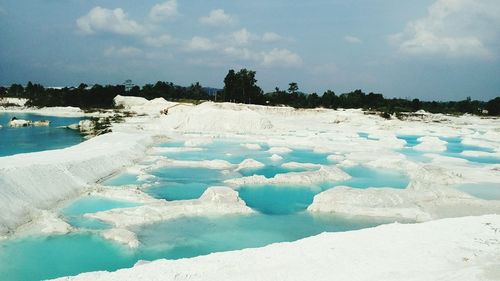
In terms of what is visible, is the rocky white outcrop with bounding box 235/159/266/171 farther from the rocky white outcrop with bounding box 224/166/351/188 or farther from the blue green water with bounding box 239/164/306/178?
the rocky white outcrop with bounding box 224/166/351/188

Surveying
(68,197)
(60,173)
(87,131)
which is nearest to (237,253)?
(68,197)

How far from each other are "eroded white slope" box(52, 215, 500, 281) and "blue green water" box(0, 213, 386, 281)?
2.23m

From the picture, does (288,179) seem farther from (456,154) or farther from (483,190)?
(456,154)

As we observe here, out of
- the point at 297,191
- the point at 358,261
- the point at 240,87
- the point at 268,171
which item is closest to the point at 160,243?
the point at 358,261

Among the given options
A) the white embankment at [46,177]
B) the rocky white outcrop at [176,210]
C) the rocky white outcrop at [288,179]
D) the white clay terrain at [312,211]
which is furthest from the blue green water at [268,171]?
the rocky white outcrop at [176,210]

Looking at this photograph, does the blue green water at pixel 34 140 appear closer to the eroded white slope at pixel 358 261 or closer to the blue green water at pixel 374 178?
the blue green water at pixel 374 178

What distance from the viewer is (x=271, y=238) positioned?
1225cm

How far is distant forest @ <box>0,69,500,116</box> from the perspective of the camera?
72.2m

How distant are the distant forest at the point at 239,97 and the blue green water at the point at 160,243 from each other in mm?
58125

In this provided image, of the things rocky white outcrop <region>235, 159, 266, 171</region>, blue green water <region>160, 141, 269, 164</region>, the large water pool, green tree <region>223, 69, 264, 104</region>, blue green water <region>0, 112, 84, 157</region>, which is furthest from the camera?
green tree <region>223, 69, 264, 104</region>

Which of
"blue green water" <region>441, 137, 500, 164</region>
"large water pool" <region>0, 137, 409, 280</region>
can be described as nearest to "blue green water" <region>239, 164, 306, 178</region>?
"large water pool" <region>0, 137, 409, 280</region>

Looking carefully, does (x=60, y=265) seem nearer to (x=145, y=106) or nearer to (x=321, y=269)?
(x=321, y=269)

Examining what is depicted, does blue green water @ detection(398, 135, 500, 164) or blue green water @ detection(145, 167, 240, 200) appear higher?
blue green water @ detection(398, 135, 500, 164)

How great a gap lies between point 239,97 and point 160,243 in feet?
202
